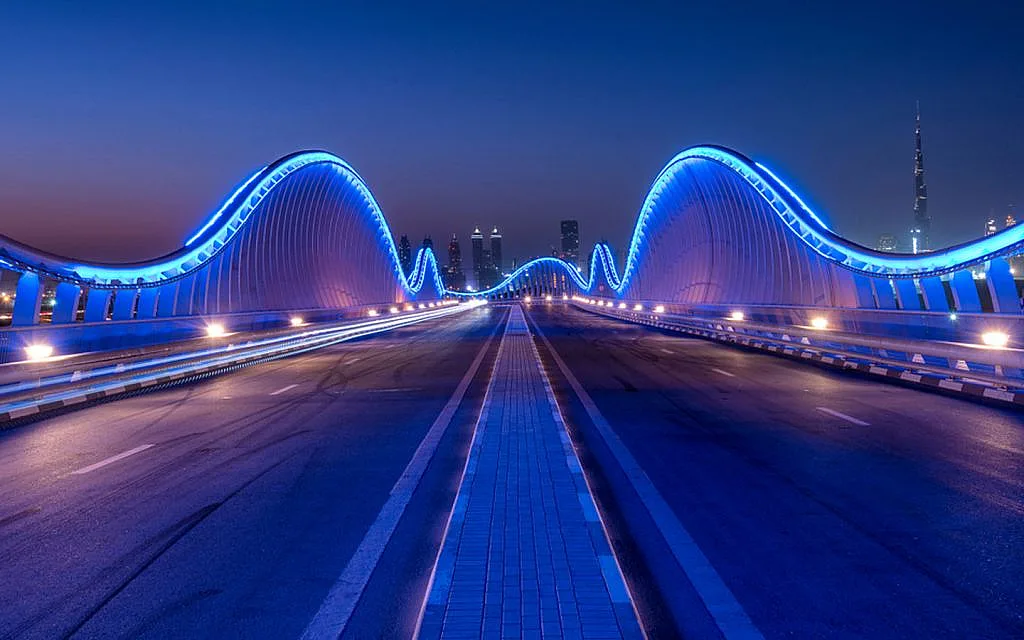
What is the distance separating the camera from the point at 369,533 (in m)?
6.26

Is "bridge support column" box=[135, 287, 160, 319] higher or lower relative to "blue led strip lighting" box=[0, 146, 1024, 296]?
lower

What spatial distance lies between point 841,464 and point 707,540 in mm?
3557

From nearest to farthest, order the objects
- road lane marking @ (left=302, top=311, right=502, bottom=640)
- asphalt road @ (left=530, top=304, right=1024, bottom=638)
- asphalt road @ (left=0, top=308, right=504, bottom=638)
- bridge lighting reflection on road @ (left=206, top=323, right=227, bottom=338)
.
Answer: road lane marking @ (left=302, top=311, right=502, bottom=640), asphalt road @ (left=530, top=304, right=1024, bottom=638), asphalt road @ (left=0, top=308, right=504, bottom=638), bridge lighting reflection on road @ (left=206, top=323, right=227, bottom=338)

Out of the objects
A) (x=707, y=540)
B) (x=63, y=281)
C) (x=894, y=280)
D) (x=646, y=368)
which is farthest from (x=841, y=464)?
(x=63, y=281)

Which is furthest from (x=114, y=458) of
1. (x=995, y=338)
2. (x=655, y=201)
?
(x=655, y=201)

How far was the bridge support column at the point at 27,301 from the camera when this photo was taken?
22375 mm

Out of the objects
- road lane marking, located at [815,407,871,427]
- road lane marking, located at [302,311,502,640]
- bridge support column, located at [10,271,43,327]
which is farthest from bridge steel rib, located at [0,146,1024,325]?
road lane marking, located at [302,311,502,640]

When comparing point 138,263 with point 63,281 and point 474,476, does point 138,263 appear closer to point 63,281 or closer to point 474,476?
point 63,281

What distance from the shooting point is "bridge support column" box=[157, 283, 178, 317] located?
1342 inches

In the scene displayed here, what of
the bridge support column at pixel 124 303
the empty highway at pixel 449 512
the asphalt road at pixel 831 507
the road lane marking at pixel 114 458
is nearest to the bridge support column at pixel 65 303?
the bridge support column at pixel 124 303

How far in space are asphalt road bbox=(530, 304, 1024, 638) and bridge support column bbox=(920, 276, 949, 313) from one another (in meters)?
11.0

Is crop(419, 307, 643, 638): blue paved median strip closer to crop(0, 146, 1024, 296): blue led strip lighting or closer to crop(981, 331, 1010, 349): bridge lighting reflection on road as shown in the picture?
crop(981, 331, 1010, 349): bridge lighting reflection on road

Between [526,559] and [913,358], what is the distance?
1636 centimetres

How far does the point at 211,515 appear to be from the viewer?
22.8 ft
